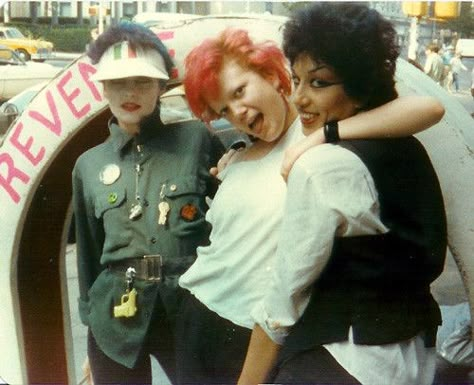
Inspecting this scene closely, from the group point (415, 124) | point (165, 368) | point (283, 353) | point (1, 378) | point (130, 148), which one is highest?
point (415, 124)

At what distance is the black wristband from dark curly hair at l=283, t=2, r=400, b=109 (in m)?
0.04

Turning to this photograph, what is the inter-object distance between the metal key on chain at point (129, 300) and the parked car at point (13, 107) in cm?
31

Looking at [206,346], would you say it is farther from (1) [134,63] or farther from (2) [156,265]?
(1) [134,63]

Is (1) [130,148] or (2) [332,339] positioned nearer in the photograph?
(2) [332,339]

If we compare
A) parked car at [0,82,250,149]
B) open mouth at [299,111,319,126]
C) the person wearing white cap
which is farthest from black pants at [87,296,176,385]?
open mouth at [299,111,319,126]

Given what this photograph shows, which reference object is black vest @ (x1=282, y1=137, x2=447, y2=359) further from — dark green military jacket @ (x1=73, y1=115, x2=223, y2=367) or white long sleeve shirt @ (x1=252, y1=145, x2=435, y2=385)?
dark green military jacket @ (x1=73, y1=115, x2=223, y2=367)

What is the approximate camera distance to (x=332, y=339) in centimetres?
79

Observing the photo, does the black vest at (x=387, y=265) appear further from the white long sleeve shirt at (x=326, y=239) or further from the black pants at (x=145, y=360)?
the black pants at (x=145, y=360)

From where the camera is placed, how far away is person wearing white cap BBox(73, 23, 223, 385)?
1059 mm

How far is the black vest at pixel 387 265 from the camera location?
2.52ft

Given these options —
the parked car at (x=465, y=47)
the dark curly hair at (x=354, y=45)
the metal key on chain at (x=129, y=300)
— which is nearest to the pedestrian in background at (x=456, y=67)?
the parked car at (x=465, y=47)

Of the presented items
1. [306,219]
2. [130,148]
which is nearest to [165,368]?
[130,148]

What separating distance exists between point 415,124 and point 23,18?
2.12ft

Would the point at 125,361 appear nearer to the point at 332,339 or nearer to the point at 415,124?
the point at 332,339
